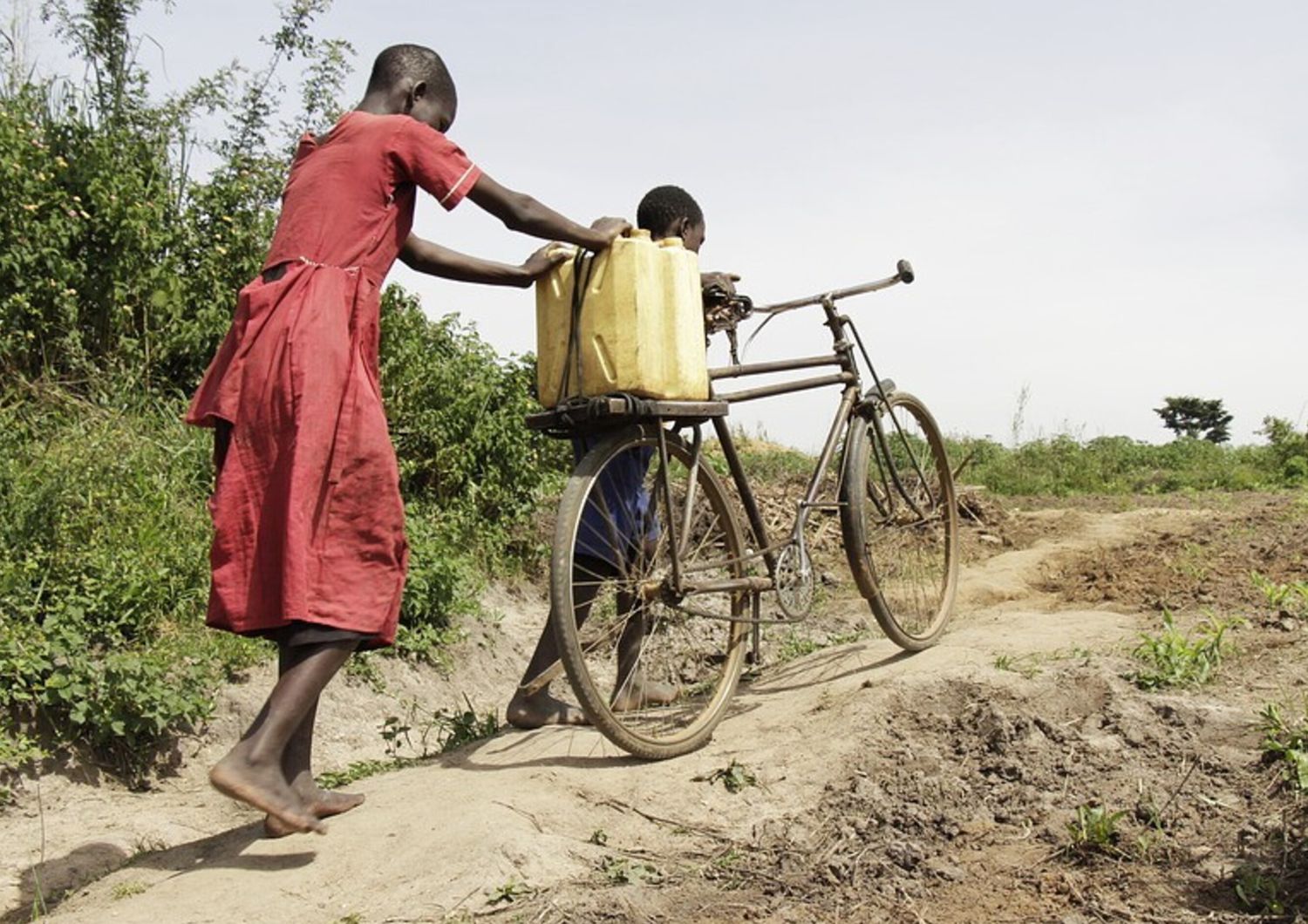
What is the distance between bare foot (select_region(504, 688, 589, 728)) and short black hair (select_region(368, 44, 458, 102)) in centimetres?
197

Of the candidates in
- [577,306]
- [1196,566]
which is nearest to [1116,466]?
[1196,566]

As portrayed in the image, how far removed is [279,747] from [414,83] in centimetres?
184

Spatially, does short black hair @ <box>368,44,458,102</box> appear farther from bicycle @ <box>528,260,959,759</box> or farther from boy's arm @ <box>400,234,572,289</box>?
bicycle @ <box>528,260,959,759</box>

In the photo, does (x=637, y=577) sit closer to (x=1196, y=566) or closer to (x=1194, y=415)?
(x=1196, y=566)

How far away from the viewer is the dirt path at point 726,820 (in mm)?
3014

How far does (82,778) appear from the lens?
15.4 feet

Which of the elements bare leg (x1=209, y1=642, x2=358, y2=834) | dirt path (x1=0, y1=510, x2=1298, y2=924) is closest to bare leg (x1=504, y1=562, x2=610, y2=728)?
dirt path (x1=0, y1=510, x2=1298, y2=924)

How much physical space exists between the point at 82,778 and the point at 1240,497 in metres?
8.40

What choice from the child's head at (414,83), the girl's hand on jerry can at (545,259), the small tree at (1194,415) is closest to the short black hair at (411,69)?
the child's head at (414,83)

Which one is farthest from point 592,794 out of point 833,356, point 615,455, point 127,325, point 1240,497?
point 1240,497

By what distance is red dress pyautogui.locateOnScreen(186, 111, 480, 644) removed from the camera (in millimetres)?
3264

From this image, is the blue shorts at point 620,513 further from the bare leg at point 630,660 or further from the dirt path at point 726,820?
the dirt path at point 726,820

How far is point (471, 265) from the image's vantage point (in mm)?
3887

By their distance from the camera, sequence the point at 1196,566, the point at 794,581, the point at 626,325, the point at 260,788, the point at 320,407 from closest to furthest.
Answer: the point at 260,788, the point at 320,407, the point at 626,325, the point at 794,581, the point at 1196,566
